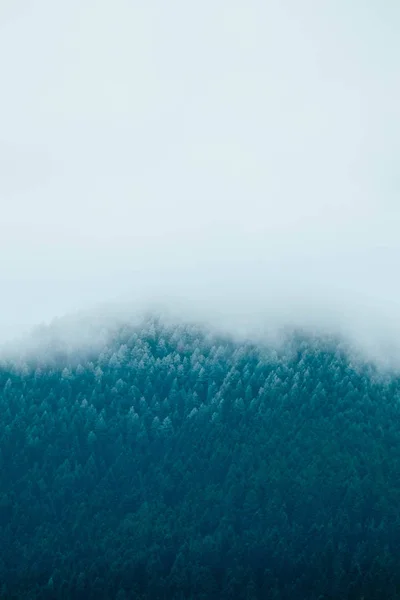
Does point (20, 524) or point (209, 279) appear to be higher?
point (209, 279)

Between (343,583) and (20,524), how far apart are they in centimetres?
5560

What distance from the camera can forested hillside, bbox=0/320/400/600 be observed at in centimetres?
7969

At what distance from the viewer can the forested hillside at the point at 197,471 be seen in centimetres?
7969

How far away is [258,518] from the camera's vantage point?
90.6 metres

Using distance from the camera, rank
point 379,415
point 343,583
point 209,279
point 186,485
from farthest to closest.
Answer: point 209,279, point 379,415, point 186,485, point 343,583

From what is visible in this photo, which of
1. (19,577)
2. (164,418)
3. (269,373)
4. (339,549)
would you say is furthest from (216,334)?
(19,577)

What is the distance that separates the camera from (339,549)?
3243 inches

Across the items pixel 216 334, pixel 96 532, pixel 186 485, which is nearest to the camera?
pixel 96 532

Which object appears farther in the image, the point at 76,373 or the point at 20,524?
the point at 76,373

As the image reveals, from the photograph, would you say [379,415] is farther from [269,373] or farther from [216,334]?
[216,334]

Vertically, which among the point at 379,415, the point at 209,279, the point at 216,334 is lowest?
the point at 379,415

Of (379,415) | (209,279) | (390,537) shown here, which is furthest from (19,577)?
(209,279)

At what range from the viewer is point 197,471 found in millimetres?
103375

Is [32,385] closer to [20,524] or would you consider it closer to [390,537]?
[20,524]
